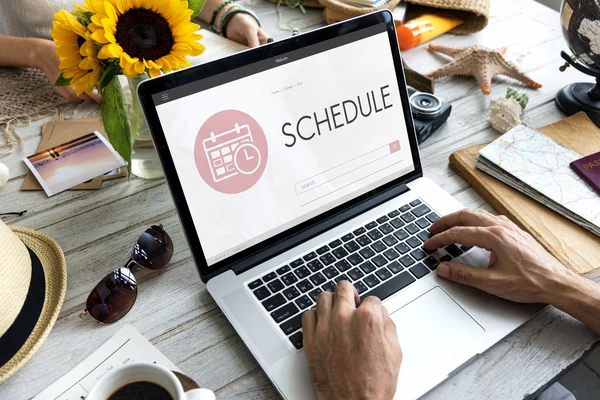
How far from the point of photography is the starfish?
112 centimetres

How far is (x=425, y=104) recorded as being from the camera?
99 cm

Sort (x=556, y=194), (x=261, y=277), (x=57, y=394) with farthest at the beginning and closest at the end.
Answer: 1. (x=556, y=194)
2. (x=261, y=277)
3. (x=57, y=394)

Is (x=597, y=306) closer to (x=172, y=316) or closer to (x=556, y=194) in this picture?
(x=556, y=194)

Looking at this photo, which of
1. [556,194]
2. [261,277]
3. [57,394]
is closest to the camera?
[57,394]

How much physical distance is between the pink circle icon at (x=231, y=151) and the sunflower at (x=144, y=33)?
0.11 metres

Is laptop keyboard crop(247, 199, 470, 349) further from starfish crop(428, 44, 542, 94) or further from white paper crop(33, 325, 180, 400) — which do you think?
starfish crop(428, 44, 542, 94)

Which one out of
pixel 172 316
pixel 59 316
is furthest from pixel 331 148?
pixel 59 316

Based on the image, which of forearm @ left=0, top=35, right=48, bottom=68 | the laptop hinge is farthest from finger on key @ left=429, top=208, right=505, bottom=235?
forearm @ left=0, top=35, right=48, bottom=68

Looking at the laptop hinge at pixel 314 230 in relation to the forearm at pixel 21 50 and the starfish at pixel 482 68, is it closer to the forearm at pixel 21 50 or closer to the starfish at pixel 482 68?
the starfish at pixel 482 68

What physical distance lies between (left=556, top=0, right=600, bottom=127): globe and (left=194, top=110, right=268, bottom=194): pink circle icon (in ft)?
2.45

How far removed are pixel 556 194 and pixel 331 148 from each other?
1.44 feet

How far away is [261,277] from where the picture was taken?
2.31ft

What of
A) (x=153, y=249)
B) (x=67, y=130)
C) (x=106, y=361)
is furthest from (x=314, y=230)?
(x=67, y=130)

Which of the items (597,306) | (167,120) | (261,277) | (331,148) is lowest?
(597,306)
